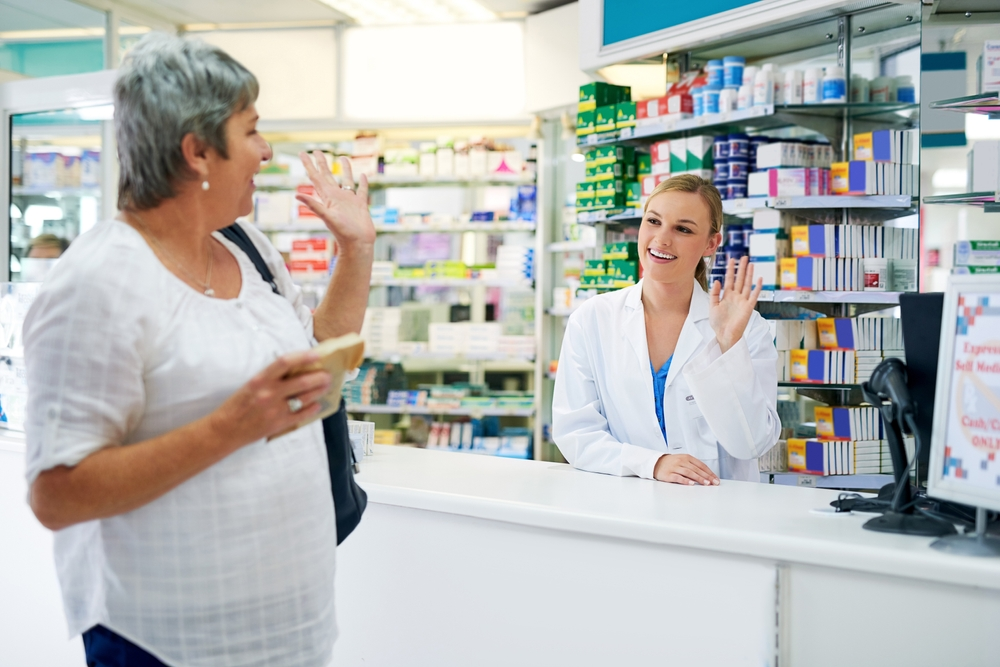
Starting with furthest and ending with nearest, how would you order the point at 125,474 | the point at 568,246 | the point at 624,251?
the point at 568,246 → the point at 624,251 → the point at 125,474

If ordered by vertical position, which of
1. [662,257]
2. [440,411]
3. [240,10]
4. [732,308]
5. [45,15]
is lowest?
[440,411]

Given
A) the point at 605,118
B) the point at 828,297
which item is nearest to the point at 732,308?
the point at 828,297

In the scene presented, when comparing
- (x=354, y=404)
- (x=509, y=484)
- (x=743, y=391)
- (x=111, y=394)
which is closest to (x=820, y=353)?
(x=743, y=391)

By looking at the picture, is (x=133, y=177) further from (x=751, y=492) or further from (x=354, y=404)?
(x=354, y=404)

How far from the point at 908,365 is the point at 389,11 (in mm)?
5645

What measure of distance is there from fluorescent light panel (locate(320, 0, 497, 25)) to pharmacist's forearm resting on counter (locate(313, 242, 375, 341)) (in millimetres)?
5135

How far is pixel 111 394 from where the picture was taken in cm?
109

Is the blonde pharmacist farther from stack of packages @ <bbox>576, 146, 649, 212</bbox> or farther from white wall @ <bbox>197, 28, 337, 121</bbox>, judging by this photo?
white wall @ <bbox>197, 28, 337, 121</bbox>

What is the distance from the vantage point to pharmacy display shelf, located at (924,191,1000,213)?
327cm

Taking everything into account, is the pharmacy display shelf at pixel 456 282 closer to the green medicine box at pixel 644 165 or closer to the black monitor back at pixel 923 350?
the green medicine box at pixel 644 165

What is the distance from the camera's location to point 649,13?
13.5 feet

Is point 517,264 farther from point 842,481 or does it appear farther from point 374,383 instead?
point 842,481

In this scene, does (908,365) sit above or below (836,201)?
below

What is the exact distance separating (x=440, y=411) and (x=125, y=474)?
5305mm
